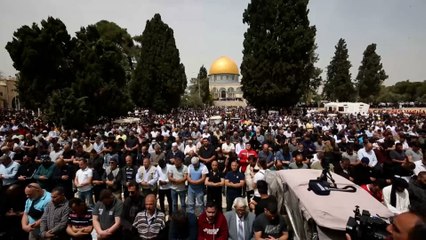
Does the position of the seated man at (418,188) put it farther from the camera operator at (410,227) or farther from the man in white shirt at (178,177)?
the man in white shirt at (178,177)

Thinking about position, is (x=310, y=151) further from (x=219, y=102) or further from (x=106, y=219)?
(x=219, y=102)

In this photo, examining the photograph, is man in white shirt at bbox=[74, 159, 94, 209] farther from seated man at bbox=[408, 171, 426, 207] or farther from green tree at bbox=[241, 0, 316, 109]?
green tree at bbox=[241, 0, 316, 109]

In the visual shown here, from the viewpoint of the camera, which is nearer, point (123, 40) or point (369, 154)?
point (369, 154)

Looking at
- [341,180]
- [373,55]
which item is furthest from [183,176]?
[373,55]

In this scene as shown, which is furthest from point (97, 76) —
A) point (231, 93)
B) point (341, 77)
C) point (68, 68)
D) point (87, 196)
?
point (231, 93)

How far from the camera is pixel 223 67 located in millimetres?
92875

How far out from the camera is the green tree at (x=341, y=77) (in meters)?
53.6

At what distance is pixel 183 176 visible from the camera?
6551mm

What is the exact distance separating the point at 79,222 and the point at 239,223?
7.99 feet

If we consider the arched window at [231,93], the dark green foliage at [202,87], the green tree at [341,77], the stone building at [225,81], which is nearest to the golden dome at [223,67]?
the stone building at [225,81]

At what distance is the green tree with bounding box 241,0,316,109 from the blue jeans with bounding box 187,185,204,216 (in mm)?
25916

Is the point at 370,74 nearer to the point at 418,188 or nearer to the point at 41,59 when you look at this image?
the point at 41,59

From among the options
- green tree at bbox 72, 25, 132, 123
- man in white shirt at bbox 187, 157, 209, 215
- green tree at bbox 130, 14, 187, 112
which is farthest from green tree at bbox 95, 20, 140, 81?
man in white shirt at bbox 187, 157, 209, 215

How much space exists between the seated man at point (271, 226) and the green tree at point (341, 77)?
5457 centimetres
